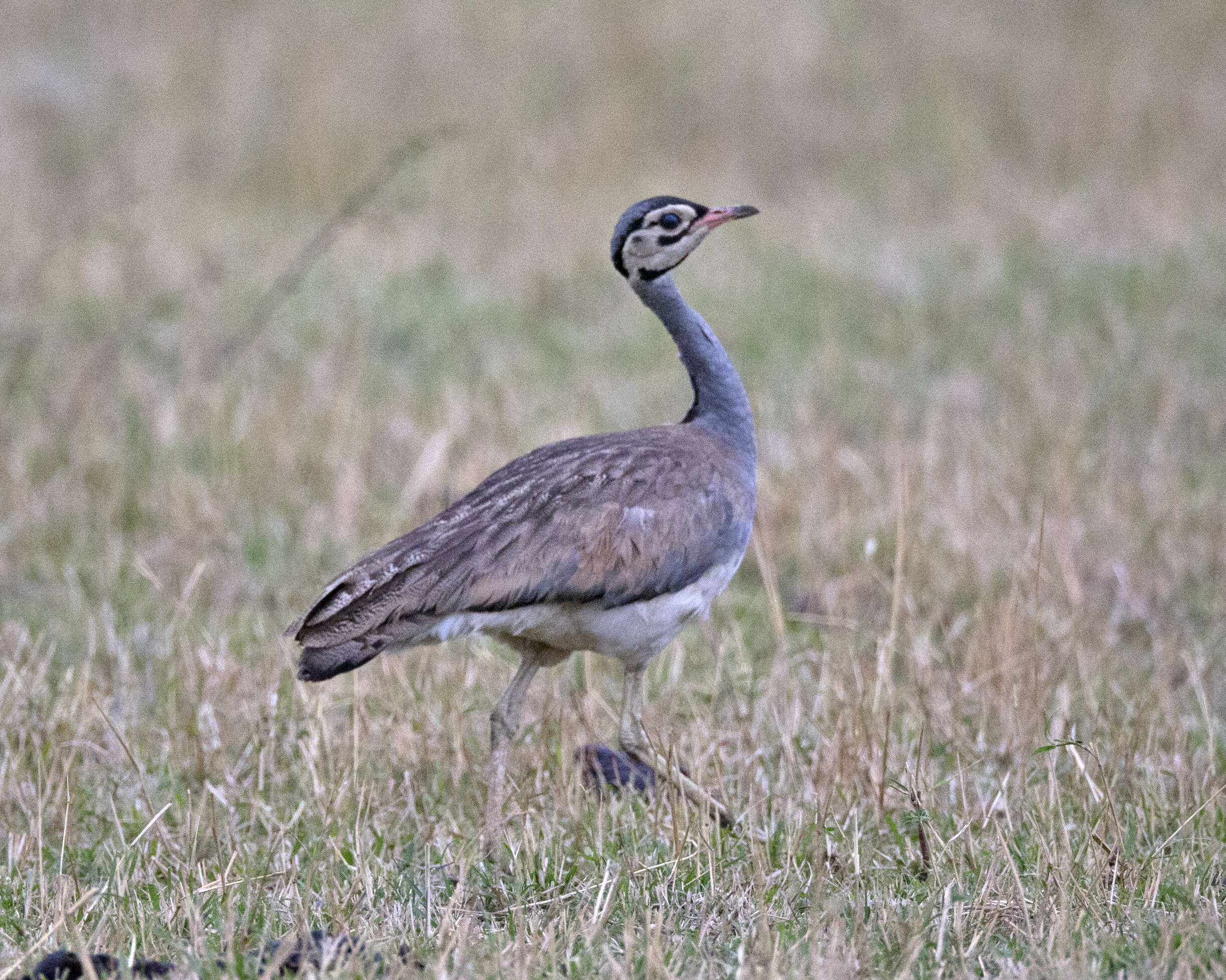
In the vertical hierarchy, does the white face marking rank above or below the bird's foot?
above

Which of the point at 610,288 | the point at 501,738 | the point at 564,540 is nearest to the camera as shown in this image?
the point at 564,540

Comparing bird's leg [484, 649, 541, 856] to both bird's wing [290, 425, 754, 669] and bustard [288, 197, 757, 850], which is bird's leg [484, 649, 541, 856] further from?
bird's wing [290, 425, 754, 669]

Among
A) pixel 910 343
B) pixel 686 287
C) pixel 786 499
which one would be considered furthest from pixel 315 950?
pixel 686 287

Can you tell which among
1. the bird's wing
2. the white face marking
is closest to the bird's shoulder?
the bird's wing

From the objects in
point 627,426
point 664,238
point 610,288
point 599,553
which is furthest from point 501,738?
point 610,288

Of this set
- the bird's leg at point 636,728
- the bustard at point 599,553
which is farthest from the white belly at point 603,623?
the bird's leg at point 636,728

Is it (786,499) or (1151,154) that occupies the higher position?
(1151,154)

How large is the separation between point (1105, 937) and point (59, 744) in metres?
2.69

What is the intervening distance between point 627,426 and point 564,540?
13.1ft

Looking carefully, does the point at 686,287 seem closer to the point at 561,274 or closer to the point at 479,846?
the point at 561,274

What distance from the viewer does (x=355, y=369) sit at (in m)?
8.08

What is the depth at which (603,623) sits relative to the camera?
12.7 feet

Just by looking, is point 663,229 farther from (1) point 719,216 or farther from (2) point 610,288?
(2) point 610,288

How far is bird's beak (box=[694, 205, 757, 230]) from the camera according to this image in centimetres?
423
